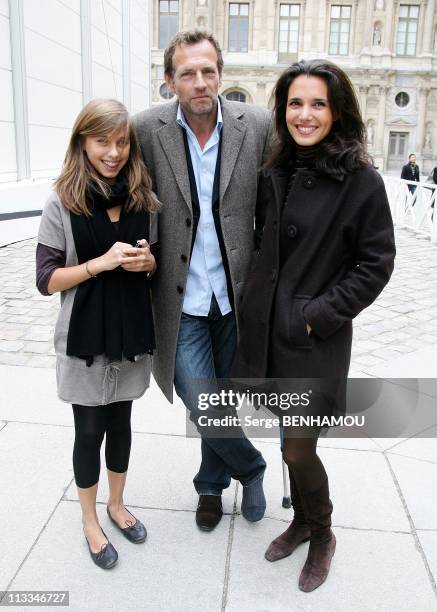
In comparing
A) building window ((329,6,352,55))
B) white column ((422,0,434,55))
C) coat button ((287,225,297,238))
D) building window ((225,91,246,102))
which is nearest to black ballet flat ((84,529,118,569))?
coat button ((287,225,297,238))

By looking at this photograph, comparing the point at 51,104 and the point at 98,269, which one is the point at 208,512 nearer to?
the point at 98,269

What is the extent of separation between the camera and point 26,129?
33.9 ft

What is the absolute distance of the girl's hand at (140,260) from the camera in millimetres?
2205

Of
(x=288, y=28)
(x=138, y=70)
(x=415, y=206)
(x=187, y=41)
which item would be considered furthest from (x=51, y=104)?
(x=288, y=28)

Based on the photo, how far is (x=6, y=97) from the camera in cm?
967

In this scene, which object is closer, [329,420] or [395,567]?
[329,420]

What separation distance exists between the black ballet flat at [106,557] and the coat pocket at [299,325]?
48.5 inches

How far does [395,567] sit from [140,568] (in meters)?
1.10

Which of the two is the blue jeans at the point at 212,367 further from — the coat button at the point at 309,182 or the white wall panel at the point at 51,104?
the white wall panel at the point at 51,104

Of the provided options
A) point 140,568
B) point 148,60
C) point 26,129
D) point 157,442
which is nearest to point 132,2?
point 148,60

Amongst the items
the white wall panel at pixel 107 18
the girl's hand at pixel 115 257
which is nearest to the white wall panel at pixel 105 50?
the white wall panel at pixel 107 18

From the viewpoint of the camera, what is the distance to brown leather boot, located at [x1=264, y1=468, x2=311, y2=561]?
255 centimetres

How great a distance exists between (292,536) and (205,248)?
53.2 inches

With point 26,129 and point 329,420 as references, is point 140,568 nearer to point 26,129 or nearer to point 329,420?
point 329,420
